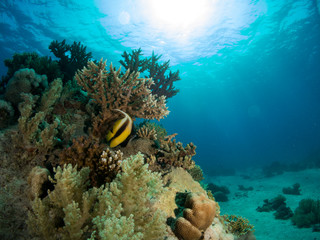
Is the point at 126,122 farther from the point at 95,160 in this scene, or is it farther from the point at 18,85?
the point at 18,85

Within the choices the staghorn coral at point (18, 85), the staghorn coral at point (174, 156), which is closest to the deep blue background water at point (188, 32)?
the staghorn coral at point (18, 85)

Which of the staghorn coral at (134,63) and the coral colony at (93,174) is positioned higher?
the staghorn coral at (134,63)

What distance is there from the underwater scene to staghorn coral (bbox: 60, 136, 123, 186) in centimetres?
2

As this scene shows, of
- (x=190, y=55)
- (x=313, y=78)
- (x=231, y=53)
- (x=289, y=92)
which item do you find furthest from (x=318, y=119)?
(x=190, y=55)

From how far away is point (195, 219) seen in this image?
2441 mm

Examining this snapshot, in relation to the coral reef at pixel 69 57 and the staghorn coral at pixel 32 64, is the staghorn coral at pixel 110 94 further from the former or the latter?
the coral reef at pixel 69 57

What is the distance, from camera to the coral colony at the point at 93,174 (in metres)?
1.95

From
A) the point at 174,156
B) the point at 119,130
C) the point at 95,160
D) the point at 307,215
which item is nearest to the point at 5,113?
the point at 95,160

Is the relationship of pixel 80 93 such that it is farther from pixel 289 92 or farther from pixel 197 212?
pixel 289 92

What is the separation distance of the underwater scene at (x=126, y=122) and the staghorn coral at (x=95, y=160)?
0.07 ft

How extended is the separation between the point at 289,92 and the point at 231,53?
49.3 metres

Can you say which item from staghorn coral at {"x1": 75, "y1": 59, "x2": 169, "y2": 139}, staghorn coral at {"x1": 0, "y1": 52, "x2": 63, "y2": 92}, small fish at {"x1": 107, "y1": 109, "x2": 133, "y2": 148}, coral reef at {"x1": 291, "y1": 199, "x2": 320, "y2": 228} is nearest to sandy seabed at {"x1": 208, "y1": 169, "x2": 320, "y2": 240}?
coral reef at {"x1": 291, "y1": 199, "x2": 320, "y2": 228}

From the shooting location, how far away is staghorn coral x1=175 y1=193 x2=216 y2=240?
2387 mm

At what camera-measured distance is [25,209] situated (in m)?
2.49
